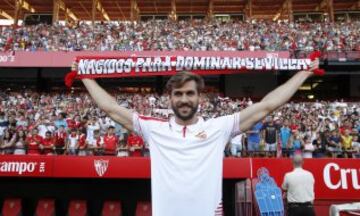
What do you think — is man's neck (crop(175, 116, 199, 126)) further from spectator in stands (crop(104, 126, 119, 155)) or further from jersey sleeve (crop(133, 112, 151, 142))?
spectator in stands (crop(104, 126, 119, 155))

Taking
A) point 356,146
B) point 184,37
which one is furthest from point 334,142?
point 184,37

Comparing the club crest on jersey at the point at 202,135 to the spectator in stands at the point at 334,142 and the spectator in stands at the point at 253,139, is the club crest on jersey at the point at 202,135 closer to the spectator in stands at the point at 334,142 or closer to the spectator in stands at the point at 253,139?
the spectator in stands at the point at 253,139

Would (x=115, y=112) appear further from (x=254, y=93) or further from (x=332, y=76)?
Answer: (x=332, y=76)

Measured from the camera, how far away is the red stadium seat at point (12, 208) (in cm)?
1176

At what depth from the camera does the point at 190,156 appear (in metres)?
2.77

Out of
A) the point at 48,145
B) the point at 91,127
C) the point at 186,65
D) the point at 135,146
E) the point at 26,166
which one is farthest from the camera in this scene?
the point at 91,127

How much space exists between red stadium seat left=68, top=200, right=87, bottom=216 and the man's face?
9.38 m

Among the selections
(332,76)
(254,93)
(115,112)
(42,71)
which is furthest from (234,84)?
(115,112)

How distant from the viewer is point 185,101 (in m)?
2.77

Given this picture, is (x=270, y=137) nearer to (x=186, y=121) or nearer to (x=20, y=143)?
(x=20, y=143)

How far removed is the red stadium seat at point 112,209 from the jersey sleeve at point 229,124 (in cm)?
932

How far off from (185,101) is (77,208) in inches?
380

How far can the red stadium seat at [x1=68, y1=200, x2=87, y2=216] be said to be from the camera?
11614 millimetres

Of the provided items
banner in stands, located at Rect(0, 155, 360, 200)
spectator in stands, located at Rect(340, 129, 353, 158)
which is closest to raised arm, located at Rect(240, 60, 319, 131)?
banner in stands, located at Rect(0, 155, 360, 200)
